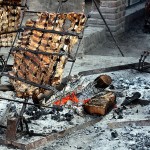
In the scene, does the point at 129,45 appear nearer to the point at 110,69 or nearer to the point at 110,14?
the point at 110,14

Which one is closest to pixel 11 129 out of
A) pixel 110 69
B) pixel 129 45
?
pixel 110 69

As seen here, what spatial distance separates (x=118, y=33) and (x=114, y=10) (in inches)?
33.7

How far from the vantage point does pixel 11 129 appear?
5344mm

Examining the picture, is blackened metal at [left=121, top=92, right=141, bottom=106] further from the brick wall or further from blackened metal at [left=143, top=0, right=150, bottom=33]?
blackened metal at [left=143, top=0, right=150, bottom=33]

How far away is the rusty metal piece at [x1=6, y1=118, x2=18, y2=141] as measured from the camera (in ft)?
17.4

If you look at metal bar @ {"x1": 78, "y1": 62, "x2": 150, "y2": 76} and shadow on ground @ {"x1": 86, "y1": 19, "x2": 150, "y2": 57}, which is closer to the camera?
metal bar @ {"x1": 78, "y1": 62, "x2": 150, "y2": 76}

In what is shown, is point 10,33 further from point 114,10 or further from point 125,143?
point 114,10

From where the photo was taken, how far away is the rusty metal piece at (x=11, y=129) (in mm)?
5305

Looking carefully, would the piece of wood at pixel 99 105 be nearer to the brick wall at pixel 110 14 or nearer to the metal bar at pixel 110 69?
the metal bar at pixel 110 69

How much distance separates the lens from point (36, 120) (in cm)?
609

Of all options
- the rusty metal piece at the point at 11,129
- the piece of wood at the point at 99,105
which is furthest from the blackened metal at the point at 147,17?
the rusty metal piece at the point at 11,129

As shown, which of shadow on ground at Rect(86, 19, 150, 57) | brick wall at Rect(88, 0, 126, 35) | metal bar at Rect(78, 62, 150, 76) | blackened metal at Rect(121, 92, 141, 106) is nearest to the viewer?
blackened metal at Rect(121, 92, 141, 106)

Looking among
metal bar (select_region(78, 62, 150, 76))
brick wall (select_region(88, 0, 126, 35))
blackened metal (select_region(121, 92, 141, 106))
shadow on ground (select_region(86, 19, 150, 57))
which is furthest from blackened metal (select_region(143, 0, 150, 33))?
blackened metal (select_region(121, 92, 141, 106))

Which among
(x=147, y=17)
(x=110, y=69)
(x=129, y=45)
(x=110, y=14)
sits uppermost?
(x=110, y=69)
